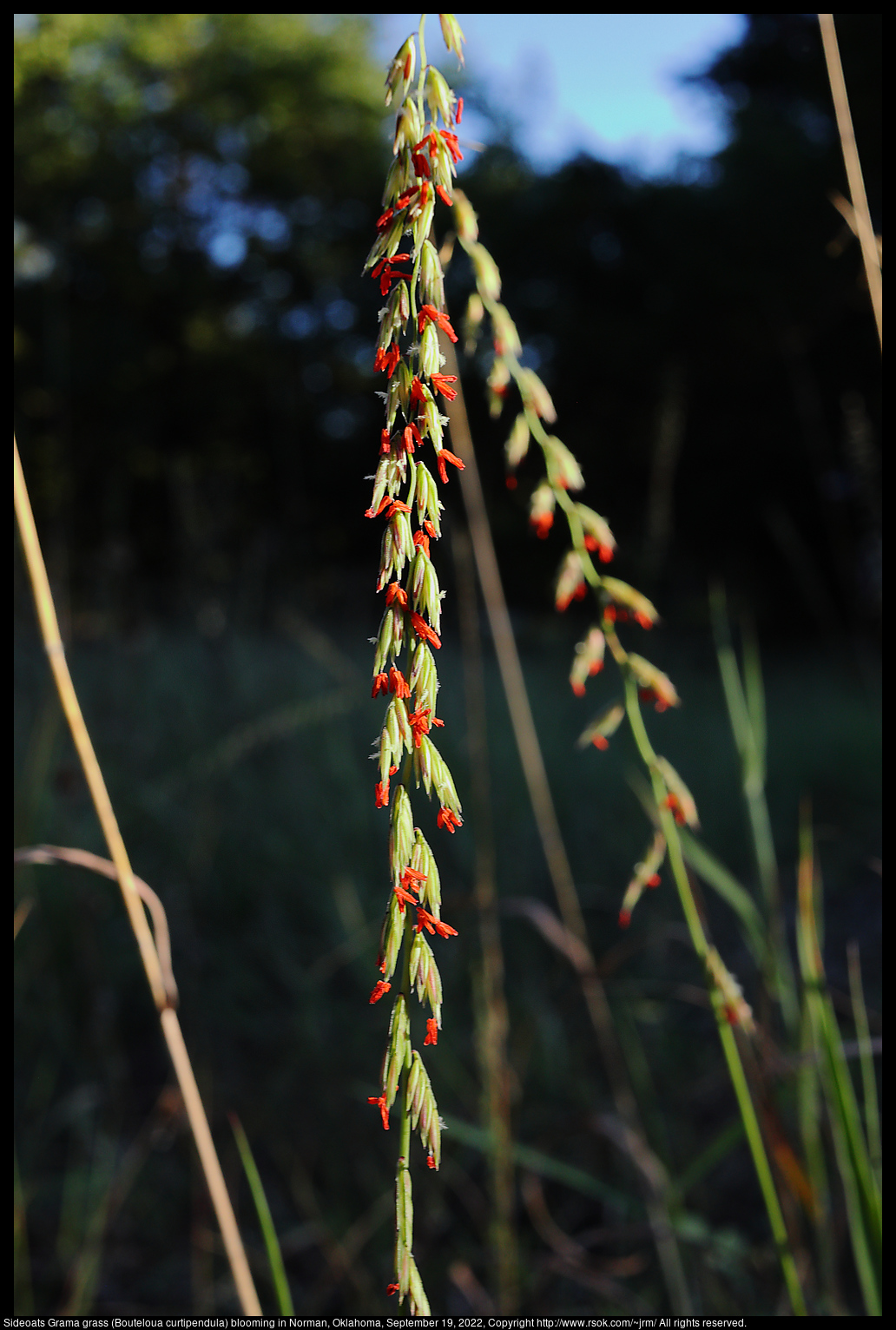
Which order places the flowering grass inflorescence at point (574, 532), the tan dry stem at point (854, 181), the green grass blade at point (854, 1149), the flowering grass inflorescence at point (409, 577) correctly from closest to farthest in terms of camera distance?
the flowering grass inflorescence at point (409, 577) < the flowering grass inflorescence at point (574, 532) < the green grass blade at point (854, 1149) < the tan dry stem at point (854, 181)

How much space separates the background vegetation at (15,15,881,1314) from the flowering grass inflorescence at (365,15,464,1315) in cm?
34

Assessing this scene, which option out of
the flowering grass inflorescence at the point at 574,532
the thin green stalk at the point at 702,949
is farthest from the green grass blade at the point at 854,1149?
the flowering grass inflorescence at the point at 574,532

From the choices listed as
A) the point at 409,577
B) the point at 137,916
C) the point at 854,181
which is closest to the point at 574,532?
the point at 409,577

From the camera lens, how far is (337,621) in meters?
5.17

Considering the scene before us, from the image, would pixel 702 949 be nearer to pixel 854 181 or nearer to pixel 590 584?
pixel 590 584

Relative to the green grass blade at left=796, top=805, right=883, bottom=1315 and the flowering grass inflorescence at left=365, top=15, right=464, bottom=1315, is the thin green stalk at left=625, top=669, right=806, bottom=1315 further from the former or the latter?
the flowering grass inflorescence at left=365, top=15, right=464, bottom=1315

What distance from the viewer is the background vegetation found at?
1283mm

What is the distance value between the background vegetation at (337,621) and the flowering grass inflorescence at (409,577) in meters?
0.34

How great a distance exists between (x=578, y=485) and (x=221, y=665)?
9.44ft

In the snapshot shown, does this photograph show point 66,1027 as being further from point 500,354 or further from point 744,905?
point 500,354

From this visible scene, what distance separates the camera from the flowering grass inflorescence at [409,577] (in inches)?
10.0

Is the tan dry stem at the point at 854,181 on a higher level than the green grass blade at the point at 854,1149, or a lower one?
higher

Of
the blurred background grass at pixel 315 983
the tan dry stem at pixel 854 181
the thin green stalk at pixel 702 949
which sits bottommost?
the blurred background grass at pixel 315 983

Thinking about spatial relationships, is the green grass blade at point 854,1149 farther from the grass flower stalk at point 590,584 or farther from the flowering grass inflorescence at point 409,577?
the flowering grass inflorescence at point 409,577
